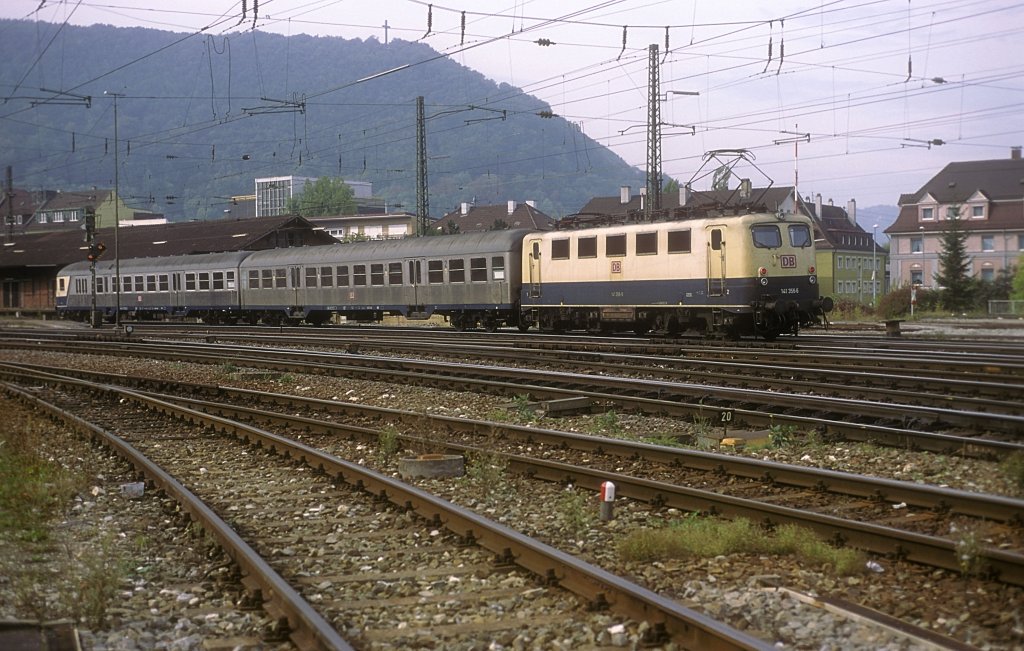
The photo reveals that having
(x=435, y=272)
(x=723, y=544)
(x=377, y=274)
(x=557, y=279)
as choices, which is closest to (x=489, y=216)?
(x=377, y=274)

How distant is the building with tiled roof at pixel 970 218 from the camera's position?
78.5 metres

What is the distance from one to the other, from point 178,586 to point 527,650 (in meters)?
2.72

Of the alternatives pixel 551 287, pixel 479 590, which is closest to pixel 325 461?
pixel 479 590

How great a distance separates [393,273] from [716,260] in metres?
14.7

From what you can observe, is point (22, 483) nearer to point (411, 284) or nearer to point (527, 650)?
point (527, 650)

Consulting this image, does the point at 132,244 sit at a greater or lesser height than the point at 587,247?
greater

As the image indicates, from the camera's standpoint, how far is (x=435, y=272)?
33.3 metres

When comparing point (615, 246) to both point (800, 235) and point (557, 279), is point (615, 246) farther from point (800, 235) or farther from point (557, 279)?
point (800, 235)

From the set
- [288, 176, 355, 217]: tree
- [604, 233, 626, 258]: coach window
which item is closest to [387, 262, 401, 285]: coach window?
[604, 233, 626, 258]: coach window

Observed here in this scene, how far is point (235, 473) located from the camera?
36.6ft

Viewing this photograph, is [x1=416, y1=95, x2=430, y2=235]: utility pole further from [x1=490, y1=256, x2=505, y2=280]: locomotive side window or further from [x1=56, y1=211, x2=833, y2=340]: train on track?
[x1=490, y1=256, x2=505, y2=280]: locomotive side window

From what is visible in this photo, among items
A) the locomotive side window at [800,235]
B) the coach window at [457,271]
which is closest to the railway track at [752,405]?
the locomotive side window at [800,235]

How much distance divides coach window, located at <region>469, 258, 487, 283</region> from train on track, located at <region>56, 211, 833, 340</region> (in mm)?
34

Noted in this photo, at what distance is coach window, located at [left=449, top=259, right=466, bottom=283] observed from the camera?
32.2 m
